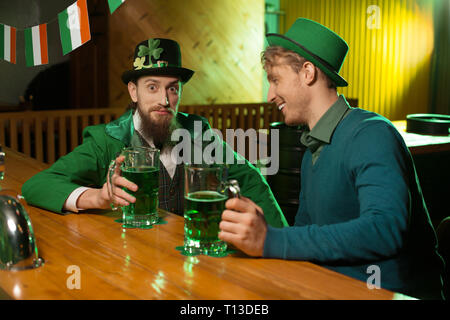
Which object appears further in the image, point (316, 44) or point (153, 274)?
point (316, 44)

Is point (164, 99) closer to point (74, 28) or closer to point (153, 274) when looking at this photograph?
point (74, 28)

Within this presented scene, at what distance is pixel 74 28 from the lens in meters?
2.49

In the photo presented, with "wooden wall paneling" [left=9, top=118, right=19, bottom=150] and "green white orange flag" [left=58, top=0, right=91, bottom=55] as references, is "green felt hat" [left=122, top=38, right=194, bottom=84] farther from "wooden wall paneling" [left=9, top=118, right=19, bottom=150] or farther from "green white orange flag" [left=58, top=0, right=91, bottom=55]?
"wooden wall paneling" [left=9, top=118, right=19, bottom=150]

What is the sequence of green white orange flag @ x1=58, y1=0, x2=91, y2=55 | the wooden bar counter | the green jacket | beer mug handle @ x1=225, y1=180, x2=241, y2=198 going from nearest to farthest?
the wooden bar counter → beer mug handle @ x1=225, y1=180, x2=241, y2=198 → the green jacket → green white orange flag @ x1=58, y1=0, x2=91, y2=55

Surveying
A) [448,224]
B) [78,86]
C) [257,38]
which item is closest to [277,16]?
[257,38]

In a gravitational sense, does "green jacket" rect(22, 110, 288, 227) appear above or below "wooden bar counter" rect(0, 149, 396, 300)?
above

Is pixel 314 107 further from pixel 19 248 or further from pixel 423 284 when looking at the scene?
pixel 19 248

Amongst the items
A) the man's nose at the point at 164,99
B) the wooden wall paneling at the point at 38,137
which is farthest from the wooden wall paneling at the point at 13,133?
the man's nose at the point at 164,99

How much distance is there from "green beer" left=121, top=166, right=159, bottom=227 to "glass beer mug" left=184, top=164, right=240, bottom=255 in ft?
0.75

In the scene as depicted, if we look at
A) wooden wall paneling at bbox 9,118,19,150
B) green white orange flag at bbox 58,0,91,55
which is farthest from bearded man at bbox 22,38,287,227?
wooden wall paneling at bbox 9,118,19,150

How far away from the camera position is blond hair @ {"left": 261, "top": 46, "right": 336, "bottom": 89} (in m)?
1.73

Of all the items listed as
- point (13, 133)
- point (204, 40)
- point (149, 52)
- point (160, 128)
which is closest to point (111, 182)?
point (160, 128)

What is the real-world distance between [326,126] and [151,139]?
0.83 metres

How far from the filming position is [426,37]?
9594 millimetres
